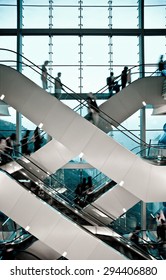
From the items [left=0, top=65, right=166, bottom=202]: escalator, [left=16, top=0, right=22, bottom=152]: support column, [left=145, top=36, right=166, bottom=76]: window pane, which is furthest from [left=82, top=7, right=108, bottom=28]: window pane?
[left=0, top=65, right=166, bottom=202]: escalator

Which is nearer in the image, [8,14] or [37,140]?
[37,140]

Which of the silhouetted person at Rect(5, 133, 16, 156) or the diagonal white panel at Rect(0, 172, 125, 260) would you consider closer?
the diagonal white panel at Rect(0, 172, 125, 260)

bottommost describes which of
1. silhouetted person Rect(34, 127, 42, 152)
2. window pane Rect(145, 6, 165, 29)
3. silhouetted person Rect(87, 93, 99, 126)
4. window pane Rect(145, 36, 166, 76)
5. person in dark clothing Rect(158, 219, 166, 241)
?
person in dark clothing Rect(158, 219, 166, 241)

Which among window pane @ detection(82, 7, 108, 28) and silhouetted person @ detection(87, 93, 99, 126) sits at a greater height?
window pane @ detection(82, 7, 108, 28)

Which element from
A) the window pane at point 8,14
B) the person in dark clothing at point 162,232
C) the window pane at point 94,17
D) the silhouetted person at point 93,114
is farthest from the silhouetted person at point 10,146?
the window pane at point 94,17

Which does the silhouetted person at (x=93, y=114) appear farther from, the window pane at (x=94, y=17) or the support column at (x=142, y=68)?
the window pane at (x=94, y=17)

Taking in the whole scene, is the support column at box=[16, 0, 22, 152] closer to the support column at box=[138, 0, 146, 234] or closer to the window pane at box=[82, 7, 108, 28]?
the window pane at box=[82, 7, 108, 28]

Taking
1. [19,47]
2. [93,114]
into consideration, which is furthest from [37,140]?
[19,47]

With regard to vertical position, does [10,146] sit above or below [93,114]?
below

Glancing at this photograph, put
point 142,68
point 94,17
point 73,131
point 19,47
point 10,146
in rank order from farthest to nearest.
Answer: point 94,17 < point 19,47 < point 142,68 < point 10,146 < point 73,131

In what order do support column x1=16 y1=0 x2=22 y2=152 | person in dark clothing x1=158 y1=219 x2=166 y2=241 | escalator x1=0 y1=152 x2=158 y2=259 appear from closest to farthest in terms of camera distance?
escalator x1=0 y1=152 x2=158 y2=259 → person in dark clothing x1=158 y1=219 x2=166 y2=241 → support column x1=16 y1=0 x2=22 y2=152

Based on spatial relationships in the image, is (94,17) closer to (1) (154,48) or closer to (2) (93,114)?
(1) (154,48)

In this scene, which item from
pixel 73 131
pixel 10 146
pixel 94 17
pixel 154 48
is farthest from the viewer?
pixel 94 17
